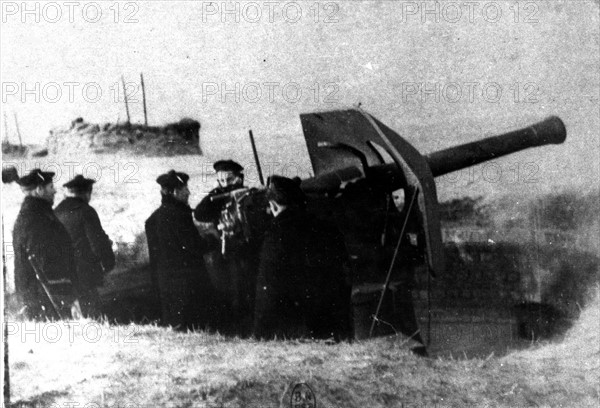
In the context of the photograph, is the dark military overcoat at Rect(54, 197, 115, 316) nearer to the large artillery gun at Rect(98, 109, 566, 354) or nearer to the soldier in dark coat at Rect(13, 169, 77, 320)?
the soldier in dark coat at Rect(13, 169, 77, 320)

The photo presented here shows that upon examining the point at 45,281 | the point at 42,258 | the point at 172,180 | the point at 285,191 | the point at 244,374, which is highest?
the point at 172,180

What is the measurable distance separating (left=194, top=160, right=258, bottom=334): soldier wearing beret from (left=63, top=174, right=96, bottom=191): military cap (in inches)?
27.4

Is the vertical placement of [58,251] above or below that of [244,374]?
above

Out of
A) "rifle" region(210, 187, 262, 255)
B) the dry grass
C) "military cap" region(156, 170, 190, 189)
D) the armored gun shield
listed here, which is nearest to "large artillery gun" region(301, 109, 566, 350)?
the armored gun shield

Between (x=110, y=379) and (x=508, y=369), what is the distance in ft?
8.25

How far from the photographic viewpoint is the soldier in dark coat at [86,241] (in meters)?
4.43

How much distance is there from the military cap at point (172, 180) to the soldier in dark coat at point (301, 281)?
2.06 ft

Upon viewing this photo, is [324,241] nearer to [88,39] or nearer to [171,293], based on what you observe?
[171,293]

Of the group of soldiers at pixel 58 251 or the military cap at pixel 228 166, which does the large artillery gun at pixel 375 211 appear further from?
the group of soldiers at pixel 58 251

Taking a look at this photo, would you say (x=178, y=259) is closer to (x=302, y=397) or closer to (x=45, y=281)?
(x=45, y=281)

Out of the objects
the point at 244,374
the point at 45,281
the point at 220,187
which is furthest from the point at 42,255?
the point at 244,374

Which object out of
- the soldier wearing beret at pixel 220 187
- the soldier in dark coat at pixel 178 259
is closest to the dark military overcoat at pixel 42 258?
the soldier in dark coat at pixel 178 259

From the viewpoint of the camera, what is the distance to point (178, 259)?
4426mm

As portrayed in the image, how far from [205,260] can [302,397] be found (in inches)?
41.1
